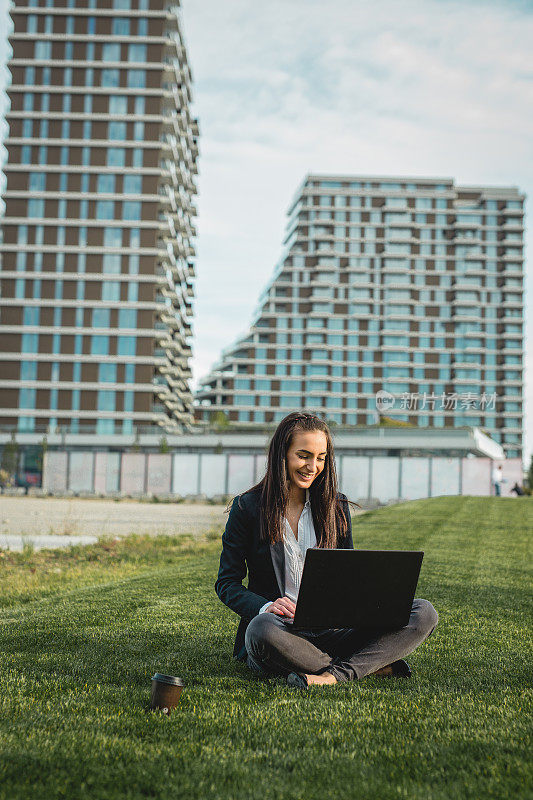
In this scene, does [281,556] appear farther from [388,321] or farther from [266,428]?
[388,321]

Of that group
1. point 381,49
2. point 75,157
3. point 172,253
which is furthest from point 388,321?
point 381,49

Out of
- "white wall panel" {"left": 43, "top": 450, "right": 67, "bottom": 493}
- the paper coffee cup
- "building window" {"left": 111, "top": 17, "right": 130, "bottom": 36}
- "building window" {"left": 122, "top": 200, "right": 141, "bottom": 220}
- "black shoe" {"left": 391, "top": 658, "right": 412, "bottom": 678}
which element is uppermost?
"building window" {"left": 111, "top": 17, "right": 130, "bottom": 36}

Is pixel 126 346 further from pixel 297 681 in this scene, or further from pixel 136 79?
pixel 297 681

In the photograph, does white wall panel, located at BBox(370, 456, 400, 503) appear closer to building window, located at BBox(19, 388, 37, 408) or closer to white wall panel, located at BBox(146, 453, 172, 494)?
white wall panel, located at BBox(146, 453, 172, 494)

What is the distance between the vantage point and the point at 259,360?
87.2m

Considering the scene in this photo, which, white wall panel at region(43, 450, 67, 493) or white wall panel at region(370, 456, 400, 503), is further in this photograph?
white wall panel at region(43, 450, 67, 493)

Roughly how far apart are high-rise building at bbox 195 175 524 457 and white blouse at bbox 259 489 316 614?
80.5m

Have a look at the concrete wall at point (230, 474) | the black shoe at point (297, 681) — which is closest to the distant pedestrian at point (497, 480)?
the concrete wall at point (230, 474)

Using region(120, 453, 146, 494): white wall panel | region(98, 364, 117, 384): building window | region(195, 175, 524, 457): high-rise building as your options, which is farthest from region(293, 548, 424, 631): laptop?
region(195, 175, 524, 457): high-rise building

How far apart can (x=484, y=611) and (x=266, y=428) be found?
52.8m

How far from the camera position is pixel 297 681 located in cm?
409

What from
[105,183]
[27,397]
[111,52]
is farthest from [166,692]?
[111,52]

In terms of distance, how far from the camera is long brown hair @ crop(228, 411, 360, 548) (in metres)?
4.23

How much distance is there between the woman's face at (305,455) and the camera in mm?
4223
